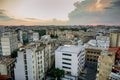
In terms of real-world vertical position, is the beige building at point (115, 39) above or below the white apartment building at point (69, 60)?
above

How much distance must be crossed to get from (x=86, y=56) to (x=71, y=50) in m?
2.30

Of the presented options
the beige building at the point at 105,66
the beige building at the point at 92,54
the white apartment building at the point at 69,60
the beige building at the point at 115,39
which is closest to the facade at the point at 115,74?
the beige building at the point at 105,66

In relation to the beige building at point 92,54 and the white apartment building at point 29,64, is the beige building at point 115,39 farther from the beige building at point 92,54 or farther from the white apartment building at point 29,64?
the white apartment building at point 29,64

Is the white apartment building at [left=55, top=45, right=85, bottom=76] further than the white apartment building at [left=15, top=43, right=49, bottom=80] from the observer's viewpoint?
Yes

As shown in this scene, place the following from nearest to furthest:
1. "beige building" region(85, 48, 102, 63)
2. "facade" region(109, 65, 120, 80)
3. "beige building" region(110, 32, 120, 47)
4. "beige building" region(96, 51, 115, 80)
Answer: "facade" region(109, 65, 120, 80), "beige building" region(96, 51, 115, 80), "beige building" region(85, 48, 102, 63), "beige building" region(110, 32, 120, 47)

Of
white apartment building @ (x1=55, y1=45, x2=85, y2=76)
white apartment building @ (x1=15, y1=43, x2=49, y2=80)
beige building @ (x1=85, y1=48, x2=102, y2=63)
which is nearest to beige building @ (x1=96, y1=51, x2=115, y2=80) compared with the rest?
white apartment building @ (x1=55, y1=45, x2=85, y2=76)

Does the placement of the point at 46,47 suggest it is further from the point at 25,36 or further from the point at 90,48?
the point at 25,36

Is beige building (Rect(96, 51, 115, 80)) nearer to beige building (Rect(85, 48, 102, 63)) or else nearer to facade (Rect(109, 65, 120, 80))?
facade (Rect(109, 65, 120, 80))

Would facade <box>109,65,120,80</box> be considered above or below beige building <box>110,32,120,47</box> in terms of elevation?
below

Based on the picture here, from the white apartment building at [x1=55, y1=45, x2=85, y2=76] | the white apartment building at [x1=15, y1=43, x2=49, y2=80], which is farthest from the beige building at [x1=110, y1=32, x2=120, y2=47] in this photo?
the white apartment building at [x1=15, y1=43, x2=49, y2=80]

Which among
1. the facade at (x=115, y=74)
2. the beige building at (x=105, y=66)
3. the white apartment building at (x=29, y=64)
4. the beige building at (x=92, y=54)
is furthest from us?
the beige building at (x=92, y=54)

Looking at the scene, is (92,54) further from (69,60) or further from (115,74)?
(115,74)

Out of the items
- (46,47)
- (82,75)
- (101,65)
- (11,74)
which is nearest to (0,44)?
(11,74)

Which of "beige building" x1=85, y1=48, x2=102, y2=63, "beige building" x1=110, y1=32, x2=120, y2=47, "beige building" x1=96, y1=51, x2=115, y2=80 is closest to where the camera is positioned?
"beige building" x1=96, y1=51, x2=115, y2=80
